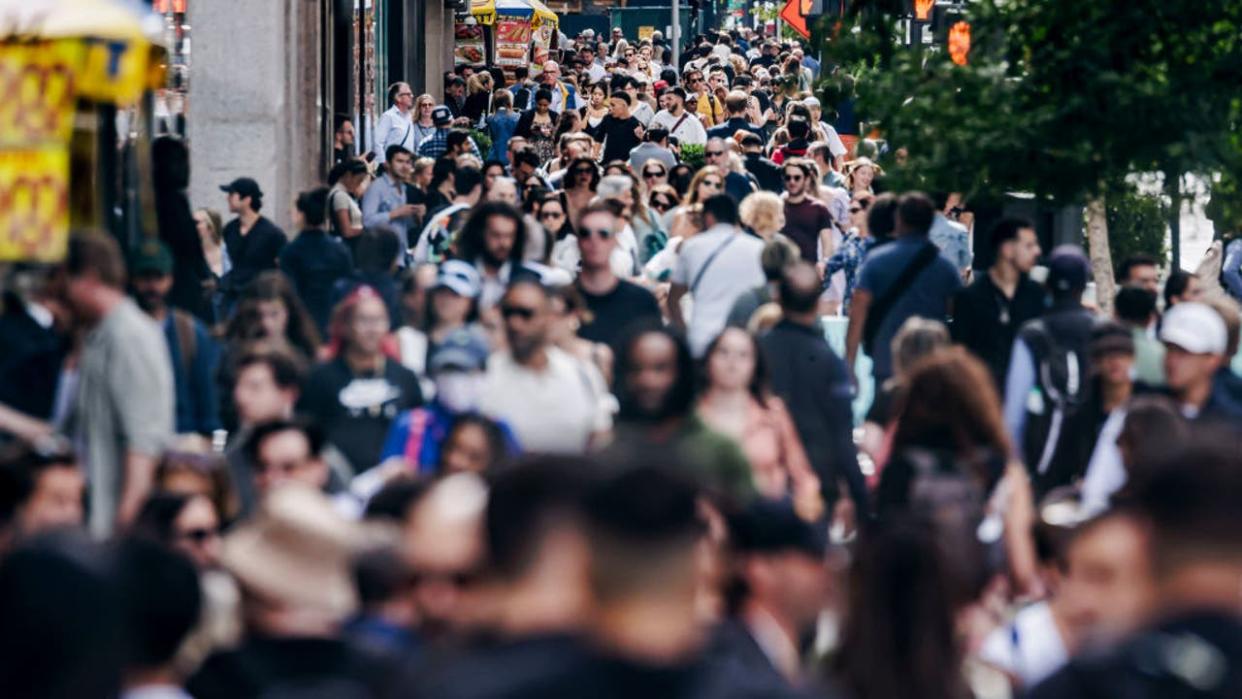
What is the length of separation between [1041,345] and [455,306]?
7.68 ft

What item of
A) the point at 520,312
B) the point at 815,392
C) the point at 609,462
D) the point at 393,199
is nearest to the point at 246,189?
the point at 393,199

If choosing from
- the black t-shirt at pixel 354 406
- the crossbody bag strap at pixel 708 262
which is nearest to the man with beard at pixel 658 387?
the black t-shirt at pixel 354 406

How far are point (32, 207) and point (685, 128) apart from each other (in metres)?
14.3

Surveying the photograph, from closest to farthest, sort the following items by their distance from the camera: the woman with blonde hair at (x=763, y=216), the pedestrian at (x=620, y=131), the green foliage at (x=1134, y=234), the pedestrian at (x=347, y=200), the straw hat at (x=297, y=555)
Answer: the straw hat at (x=297, y=555) → the woman with blonde hair at (x=763, y=216) → the pedestrian at (x=347, y=200) → the green foliage at (x=1134, y=234) → the pedestrian at (x=620, y=131)

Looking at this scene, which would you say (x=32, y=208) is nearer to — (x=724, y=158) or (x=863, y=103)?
(x=863, y=103)

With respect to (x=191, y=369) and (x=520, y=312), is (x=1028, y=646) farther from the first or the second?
(x=191, y=369)

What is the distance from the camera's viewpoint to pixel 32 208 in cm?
980

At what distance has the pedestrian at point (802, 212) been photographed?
16.4m

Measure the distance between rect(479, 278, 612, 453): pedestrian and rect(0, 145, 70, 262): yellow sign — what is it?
1.86m

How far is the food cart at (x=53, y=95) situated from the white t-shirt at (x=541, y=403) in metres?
1.96

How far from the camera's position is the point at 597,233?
11.3 metres

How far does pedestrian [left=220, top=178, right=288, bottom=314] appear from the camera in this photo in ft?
46.7

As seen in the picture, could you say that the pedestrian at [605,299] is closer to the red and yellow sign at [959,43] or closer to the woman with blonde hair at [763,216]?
the woman with blonde hair at [763,216]

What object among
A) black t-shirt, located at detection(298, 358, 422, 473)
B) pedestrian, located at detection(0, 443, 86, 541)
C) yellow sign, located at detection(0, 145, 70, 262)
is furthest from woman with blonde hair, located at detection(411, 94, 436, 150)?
pedestrian, located at detection(0, 443, 86, 541)
